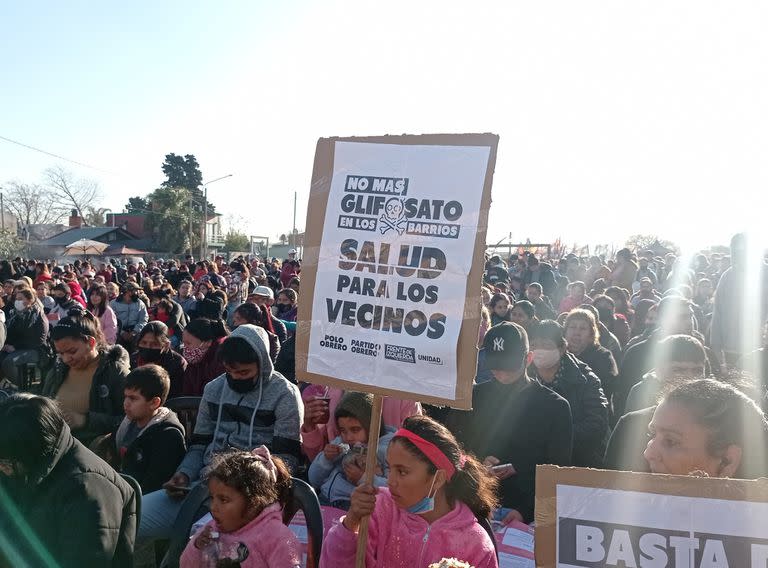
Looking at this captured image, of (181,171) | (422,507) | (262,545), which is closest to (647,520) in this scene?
(422,507)

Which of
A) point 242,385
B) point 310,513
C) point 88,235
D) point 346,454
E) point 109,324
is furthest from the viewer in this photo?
point 88,235

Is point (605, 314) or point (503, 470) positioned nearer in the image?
point (503, 470)

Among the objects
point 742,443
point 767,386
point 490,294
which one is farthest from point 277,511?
point 490,294

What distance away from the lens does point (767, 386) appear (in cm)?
473

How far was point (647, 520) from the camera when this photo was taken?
180 centimetres

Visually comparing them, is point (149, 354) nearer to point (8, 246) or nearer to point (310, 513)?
point (310, 513)

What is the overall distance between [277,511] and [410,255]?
1.42 m

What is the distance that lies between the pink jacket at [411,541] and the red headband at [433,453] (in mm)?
173

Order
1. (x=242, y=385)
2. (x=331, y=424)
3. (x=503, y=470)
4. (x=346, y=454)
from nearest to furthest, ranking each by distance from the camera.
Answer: (x=503, y=470), (x=346, y=454), (x=331, y=424), (x=242, y=385)

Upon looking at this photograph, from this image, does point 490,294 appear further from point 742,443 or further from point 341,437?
point 742,443

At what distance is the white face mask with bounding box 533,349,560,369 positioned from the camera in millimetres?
4934

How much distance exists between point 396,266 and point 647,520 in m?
1.28

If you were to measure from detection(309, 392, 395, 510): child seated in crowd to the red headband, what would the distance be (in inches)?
38.4

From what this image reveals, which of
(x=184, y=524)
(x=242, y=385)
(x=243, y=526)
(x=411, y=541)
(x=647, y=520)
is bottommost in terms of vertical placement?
(x=184, y=524)
